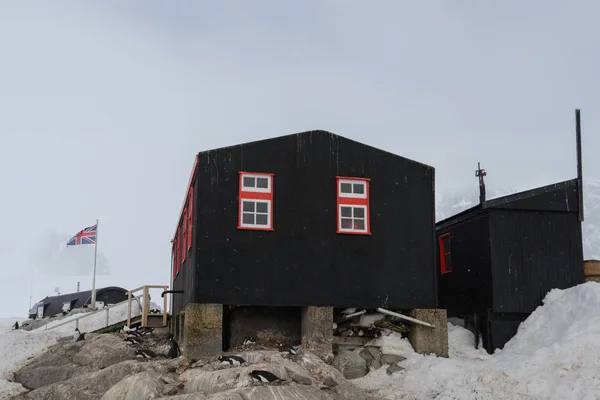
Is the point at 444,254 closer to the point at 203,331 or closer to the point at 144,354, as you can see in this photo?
the point at 203,331

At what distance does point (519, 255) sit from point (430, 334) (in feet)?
15.1

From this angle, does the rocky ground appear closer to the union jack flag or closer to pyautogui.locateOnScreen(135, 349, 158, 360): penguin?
pyautogui.locateOnScreen(135, 349, 158, 360): penguin

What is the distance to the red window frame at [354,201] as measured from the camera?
20.0 meters

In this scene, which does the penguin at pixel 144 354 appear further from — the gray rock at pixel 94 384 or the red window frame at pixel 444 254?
the red window frame at pixel 444 254

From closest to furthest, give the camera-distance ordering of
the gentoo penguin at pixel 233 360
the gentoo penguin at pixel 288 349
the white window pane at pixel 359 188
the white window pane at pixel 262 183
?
the gentoo penguin at pixel 233 360, the gentoo penguin at pixel 288 349, the white window pane at pixel 262 183, the white window pane at pixel 359 188

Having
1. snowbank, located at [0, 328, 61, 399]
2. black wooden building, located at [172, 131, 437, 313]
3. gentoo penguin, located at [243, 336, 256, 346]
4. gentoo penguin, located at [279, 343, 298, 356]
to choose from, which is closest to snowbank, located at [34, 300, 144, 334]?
snowbank, located at [0, 328, 61, 399]

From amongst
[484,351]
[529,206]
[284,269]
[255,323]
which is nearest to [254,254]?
[284,269]

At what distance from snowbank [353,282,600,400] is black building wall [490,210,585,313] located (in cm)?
103

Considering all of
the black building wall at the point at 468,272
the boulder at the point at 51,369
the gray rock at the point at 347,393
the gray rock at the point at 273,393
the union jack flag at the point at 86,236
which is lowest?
the boulder at the point at 51,369

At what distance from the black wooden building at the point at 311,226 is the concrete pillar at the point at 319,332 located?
0.33 metres

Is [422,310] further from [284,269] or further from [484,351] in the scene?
[284,269]

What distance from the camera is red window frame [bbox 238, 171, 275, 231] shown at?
19.3m

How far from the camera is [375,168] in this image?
20.5 meters

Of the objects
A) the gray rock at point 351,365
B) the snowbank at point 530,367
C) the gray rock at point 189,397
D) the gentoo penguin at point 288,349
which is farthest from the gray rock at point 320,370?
the gray rock at point 189,397
